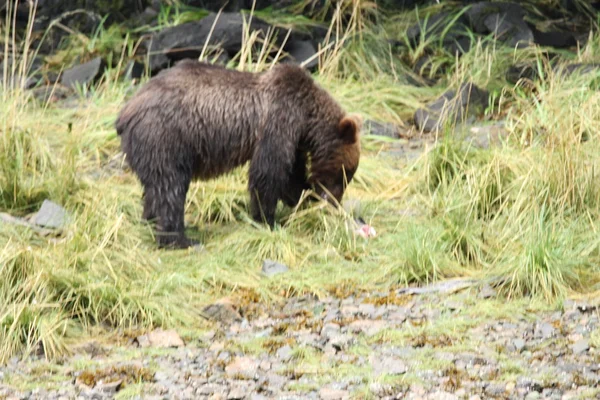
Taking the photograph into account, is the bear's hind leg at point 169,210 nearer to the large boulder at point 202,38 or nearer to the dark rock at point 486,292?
the dark rock at point 486,292

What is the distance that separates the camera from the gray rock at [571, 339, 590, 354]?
5.88 metres

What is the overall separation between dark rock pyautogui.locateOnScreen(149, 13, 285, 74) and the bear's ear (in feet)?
11.7

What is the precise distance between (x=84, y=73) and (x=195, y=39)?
4.06 ft

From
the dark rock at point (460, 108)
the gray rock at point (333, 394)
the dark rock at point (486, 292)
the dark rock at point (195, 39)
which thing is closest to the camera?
the gray rock at point (333, 394)

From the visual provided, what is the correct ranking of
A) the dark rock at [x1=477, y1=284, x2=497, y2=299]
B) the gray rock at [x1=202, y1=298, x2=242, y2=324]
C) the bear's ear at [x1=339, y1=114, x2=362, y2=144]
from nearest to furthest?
the gray rock at [x1=202, y1=298, x2=242, y2=324] < the dark rock at [x1=477, y1=284, x2=497, y2=299] < the bear's ear at [x1=339, y1=114, x2=362, y2=144]

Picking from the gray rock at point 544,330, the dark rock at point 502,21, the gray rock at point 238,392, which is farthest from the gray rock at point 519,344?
the dark rock at point 502,21

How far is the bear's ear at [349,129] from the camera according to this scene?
29.2 feet

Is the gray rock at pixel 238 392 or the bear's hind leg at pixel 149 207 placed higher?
the gray rock at pixel 238 392

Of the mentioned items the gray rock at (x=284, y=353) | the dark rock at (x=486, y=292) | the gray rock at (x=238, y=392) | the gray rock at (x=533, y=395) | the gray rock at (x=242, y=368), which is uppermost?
the gray rock at (x=533, y=395)

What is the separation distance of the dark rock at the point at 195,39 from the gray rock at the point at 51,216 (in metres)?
4.19

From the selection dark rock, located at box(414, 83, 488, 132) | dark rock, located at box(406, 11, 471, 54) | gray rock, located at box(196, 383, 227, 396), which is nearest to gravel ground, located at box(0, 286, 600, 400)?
gray rock, located at box(196, 383, 227, 396)

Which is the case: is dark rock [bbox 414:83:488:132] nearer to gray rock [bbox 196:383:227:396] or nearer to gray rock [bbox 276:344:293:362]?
gray rock [bbox 276:344:293:362]

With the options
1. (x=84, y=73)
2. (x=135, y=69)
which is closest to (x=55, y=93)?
(x=84, y=73)

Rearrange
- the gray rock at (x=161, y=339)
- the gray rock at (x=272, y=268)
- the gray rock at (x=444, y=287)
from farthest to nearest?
the gray rock at (x=272, y=268)
the gray rock at (x=444, y=287)
the gray rock at (x=161, y=339)
